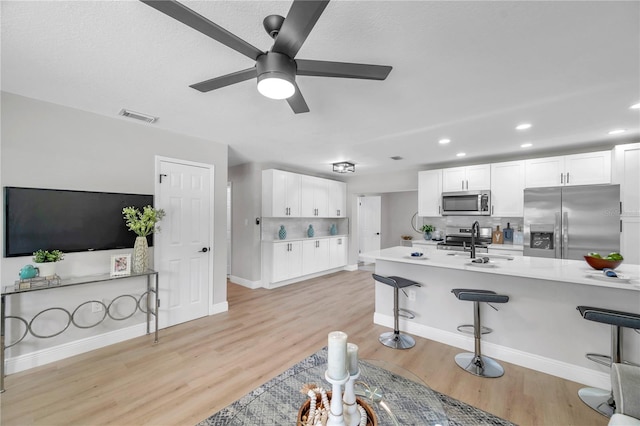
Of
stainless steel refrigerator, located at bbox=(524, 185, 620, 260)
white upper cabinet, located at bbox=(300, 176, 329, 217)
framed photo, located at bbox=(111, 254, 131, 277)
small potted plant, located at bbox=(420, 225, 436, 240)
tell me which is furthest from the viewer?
white upper cabinet, located at bbox=(300, 176, 329, 217)

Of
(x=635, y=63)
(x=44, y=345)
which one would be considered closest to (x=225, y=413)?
(x=44, y=345)

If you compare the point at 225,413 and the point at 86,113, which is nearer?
the point at 225,413

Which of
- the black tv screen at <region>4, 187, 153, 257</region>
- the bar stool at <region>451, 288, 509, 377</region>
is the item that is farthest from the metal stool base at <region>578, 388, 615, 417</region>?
the black tv screen at <region>4, 187, 153, 257</region>

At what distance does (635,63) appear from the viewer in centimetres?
187

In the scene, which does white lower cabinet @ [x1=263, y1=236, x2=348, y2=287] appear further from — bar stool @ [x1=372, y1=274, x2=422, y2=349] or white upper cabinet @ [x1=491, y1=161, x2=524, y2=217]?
white upper cabinet @ [x1=491, y1=161, x2=524, y2=217]

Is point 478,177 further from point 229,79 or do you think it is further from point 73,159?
point 73,159

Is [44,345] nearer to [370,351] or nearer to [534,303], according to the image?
[370,351]

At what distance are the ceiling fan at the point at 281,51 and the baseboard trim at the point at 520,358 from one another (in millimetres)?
2820

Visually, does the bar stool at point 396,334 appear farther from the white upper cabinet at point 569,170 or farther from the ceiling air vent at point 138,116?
the ceiling air vent at point 138,116

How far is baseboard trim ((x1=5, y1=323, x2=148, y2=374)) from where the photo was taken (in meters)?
2.41

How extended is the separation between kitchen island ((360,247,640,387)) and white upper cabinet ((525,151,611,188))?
1751mm

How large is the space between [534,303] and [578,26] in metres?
2.25

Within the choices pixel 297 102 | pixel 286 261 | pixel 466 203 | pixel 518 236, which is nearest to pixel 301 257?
pixel 286 261

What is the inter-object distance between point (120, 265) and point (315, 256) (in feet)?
12.4
